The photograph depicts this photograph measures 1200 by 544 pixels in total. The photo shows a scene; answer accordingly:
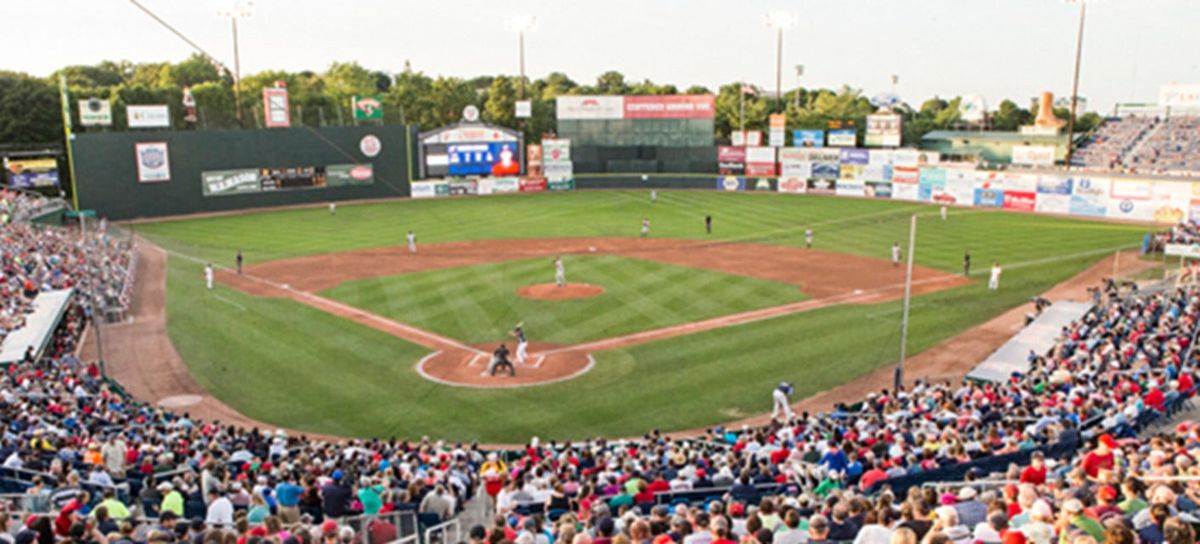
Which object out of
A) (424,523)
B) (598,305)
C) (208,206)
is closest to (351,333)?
(598,305)

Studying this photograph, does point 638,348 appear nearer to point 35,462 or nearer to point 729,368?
point 729,368

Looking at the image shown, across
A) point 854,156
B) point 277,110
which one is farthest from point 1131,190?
point 277,110

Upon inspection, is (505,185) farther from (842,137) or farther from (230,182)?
(842,137)

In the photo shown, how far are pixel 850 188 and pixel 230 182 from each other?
47171 mm

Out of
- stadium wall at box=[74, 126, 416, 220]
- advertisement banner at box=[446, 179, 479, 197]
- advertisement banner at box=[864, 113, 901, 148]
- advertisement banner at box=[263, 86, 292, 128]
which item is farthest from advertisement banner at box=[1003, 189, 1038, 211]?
advertisement banner at box=[263, 86, 292, 128]

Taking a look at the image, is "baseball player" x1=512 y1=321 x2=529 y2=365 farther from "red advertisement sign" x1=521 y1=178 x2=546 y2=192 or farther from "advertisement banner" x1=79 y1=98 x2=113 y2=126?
"red advertisement sign" x1=521 y1=178 x2=546 y2=192

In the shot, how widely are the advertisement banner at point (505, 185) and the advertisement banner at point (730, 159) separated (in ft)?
57.9

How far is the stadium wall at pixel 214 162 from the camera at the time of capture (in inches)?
2260

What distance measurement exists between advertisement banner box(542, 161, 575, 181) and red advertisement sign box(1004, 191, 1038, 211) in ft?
115

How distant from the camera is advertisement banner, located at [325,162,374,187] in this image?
221 ft

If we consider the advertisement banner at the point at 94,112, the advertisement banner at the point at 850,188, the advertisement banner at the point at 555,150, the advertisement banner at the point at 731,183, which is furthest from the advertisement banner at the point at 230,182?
the advertisement banner at the point at 850,188

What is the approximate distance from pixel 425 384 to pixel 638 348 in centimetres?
660

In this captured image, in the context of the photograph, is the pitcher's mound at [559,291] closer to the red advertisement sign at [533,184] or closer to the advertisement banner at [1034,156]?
the red advertisement sign at [533,184]

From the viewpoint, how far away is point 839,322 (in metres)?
29.6
